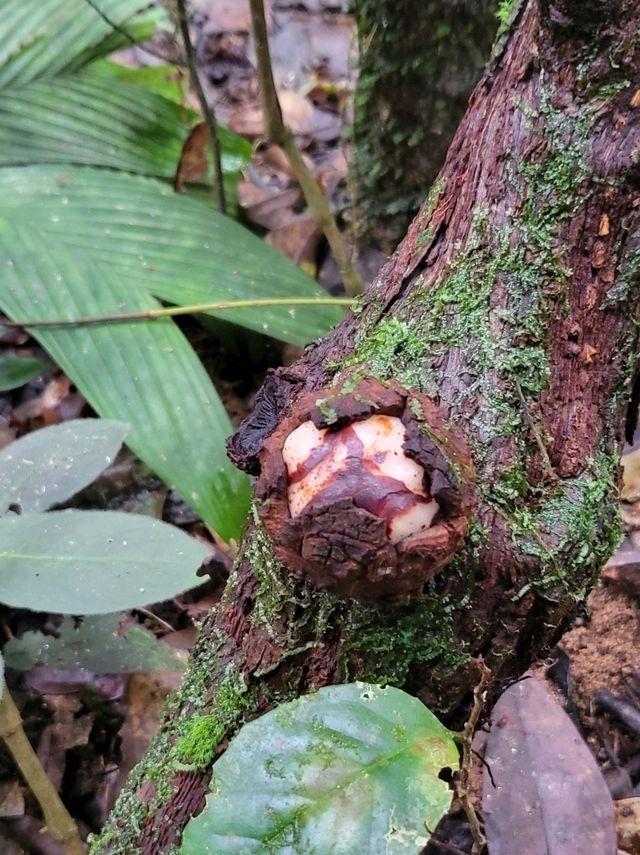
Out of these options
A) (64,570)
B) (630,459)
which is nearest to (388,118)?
(630,459)

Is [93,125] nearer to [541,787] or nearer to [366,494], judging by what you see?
[366,494]

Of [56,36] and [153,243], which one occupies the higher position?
[56,36]

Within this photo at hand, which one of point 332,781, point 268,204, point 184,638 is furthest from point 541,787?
point 268,204

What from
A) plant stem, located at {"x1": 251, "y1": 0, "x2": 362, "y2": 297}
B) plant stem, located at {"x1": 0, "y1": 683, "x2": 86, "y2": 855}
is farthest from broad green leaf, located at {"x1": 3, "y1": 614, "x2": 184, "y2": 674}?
plant stem, located at {"x1": 251, "y1": 0, "x2": 362, "y2": 297}

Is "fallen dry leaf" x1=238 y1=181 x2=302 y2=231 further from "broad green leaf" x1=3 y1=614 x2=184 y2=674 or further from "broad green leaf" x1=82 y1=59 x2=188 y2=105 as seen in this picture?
"broad green leaf" x1=3 y1=614 x2=184 y2=674

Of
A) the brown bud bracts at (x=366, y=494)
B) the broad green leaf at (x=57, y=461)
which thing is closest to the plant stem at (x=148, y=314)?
the broad green leaf at (x=57, y=461)
